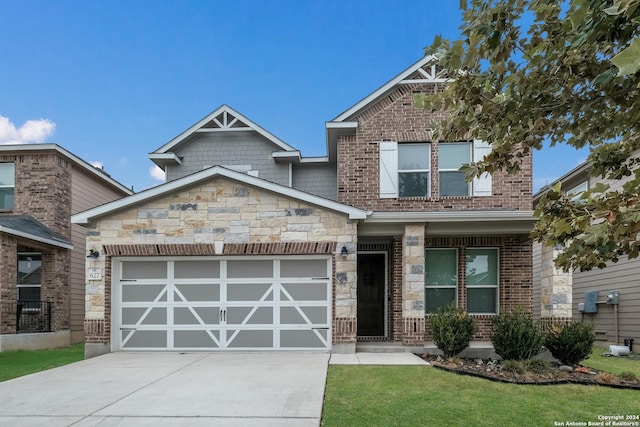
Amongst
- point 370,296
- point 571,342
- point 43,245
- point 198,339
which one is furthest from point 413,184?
point 43,245

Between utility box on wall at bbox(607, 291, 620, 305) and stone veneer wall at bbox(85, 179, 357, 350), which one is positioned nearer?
stone veneer wall at bbox(85, 179, 357, 350)

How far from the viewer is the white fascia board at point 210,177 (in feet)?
30.2

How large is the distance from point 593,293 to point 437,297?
260 inches

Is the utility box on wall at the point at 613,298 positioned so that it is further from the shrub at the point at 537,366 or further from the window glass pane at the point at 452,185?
the shrub at the point at 537,366

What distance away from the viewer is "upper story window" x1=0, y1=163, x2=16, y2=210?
1297cm

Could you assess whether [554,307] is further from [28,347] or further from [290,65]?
[290,65]

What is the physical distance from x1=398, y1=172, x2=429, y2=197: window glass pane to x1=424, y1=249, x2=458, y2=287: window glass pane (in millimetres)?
1544

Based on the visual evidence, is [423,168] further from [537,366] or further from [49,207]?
[49,207]

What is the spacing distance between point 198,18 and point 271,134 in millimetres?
6081

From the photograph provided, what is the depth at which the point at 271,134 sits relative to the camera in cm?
1319

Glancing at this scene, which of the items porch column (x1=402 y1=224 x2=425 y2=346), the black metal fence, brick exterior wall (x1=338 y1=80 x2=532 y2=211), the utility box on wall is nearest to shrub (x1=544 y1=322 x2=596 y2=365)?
porch column (x1=402 y1=224 x2=425 y2=346)

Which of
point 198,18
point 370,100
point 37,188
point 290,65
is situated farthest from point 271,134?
point 290,65

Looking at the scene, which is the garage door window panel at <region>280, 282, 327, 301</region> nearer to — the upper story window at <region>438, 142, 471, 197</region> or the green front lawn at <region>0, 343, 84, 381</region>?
the upper story window at <region>438, 142, 471, 197</region>

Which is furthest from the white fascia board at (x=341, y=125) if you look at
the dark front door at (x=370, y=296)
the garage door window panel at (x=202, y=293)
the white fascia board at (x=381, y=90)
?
the garage door window panel at (x=202, y=293)
